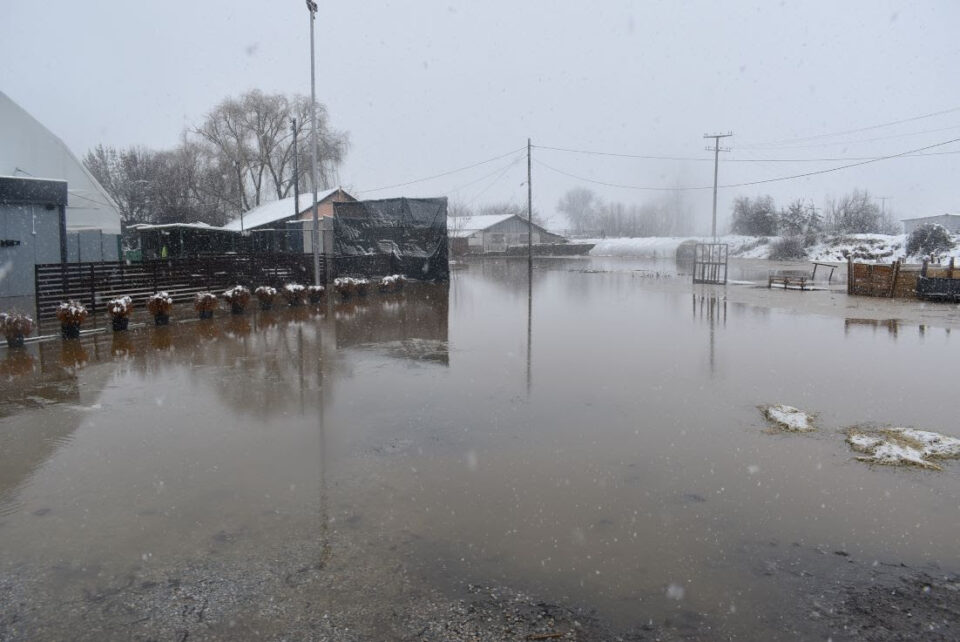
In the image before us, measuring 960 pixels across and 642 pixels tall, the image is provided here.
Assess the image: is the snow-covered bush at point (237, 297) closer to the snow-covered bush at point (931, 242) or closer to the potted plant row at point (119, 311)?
the potted plant row at point (119, 311)

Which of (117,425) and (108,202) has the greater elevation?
(108,202)

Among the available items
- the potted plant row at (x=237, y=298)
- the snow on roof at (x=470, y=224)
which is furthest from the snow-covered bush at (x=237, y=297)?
the snow on roof at (x=470, y=224)

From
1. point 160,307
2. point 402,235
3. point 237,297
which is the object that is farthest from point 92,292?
point 402,235

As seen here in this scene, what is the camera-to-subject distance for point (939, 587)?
3.88 m

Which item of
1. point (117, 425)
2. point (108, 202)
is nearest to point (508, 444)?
point (117, 425)

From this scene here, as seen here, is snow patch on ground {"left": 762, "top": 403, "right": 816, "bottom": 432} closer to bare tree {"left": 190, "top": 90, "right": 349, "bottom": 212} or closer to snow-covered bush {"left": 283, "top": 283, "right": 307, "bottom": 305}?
snow-covered bush {"left": 283, "top": 283, "right": 307, "bottom": 305}

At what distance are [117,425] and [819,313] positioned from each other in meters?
16.7

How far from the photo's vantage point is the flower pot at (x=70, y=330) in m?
13.0

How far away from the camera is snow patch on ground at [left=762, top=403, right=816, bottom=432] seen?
6930 millimetres

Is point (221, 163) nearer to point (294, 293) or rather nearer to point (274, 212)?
point (274, 212)

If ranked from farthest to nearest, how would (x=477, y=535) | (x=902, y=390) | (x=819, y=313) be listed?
(x=819, y=313) < (x=902, y=390) < (x=477, y=535)

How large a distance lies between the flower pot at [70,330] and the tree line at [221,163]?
4277 cm

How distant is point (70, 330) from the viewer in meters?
13.0

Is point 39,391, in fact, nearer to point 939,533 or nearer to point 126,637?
point 126,637
